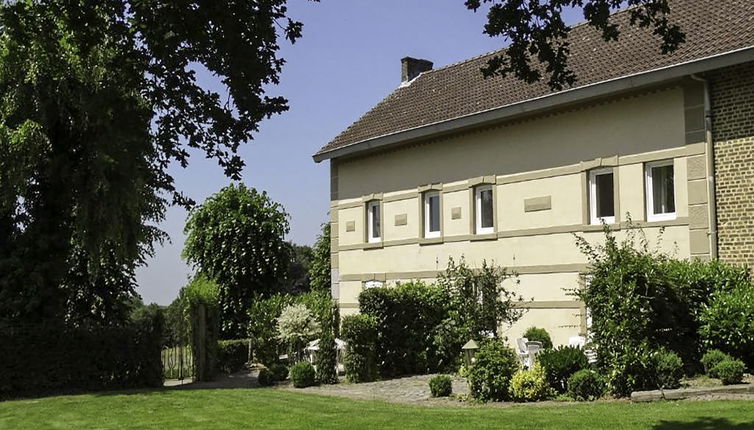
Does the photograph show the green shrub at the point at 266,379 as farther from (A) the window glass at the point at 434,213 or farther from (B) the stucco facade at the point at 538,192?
(A) the window glass at the point at 434,213

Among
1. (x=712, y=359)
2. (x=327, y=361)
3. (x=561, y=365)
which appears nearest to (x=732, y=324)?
(x=712, y=359)

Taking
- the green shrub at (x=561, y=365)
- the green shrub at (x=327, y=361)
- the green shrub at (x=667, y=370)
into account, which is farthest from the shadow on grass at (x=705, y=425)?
the green shrub at (x=327, y=361)

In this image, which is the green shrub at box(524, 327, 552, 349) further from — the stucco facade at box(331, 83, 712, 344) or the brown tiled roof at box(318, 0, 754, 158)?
the brown tiled roof at box(318, 0, 754, 158)

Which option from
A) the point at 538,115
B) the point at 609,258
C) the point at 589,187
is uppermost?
the point at 538,115

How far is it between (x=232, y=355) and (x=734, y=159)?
14325 millimetres

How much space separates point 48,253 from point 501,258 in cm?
1029

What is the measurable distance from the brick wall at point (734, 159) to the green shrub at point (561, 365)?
3.81 metres

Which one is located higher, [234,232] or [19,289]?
[234,232]

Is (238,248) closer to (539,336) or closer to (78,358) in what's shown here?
(78,358)

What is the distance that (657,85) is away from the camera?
16.2 m

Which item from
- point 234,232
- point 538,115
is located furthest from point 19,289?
point 538,115

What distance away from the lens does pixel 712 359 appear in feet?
43.0

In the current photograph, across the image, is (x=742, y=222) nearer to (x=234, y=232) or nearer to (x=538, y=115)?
(x=538, y=115)

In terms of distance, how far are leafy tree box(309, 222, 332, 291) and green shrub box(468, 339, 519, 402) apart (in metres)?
18.0
